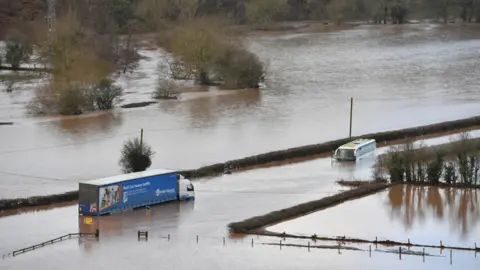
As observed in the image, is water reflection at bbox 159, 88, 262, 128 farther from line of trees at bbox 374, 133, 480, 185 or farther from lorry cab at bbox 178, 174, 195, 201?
lorry cab at bbox 178, 174, 195, 201

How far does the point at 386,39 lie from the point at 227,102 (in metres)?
19.8

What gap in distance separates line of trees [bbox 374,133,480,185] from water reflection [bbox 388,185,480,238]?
317 mm

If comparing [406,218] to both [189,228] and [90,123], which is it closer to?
[189,228]

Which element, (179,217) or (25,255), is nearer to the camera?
(25,255)

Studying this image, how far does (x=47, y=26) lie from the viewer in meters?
41.9

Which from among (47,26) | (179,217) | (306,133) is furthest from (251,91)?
(179,217)

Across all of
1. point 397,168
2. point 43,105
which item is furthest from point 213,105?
point 397,168

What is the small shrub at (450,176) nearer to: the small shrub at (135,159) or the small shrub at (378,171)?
the small shrub at (378,171)

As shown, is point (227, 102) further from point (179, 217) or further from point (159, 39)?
point (159, 39)

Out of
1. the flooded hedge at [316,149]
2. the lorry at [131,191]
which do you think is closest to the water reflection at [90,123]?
the flooded hedge at [316,149]

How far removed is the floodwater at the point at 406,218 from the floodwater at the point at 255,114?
4.42m

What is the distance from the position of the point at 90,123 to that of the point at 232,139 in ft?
14.5

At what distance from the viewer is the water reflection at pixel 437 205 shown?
1561cm

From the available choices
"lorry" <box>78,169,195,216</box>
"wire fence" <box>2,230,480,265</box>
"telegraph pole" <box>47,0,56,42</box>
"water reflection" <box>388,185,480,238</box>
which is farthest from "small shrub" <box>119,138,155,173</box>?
"telegraph pole" <box>47,0,56,42</box>
